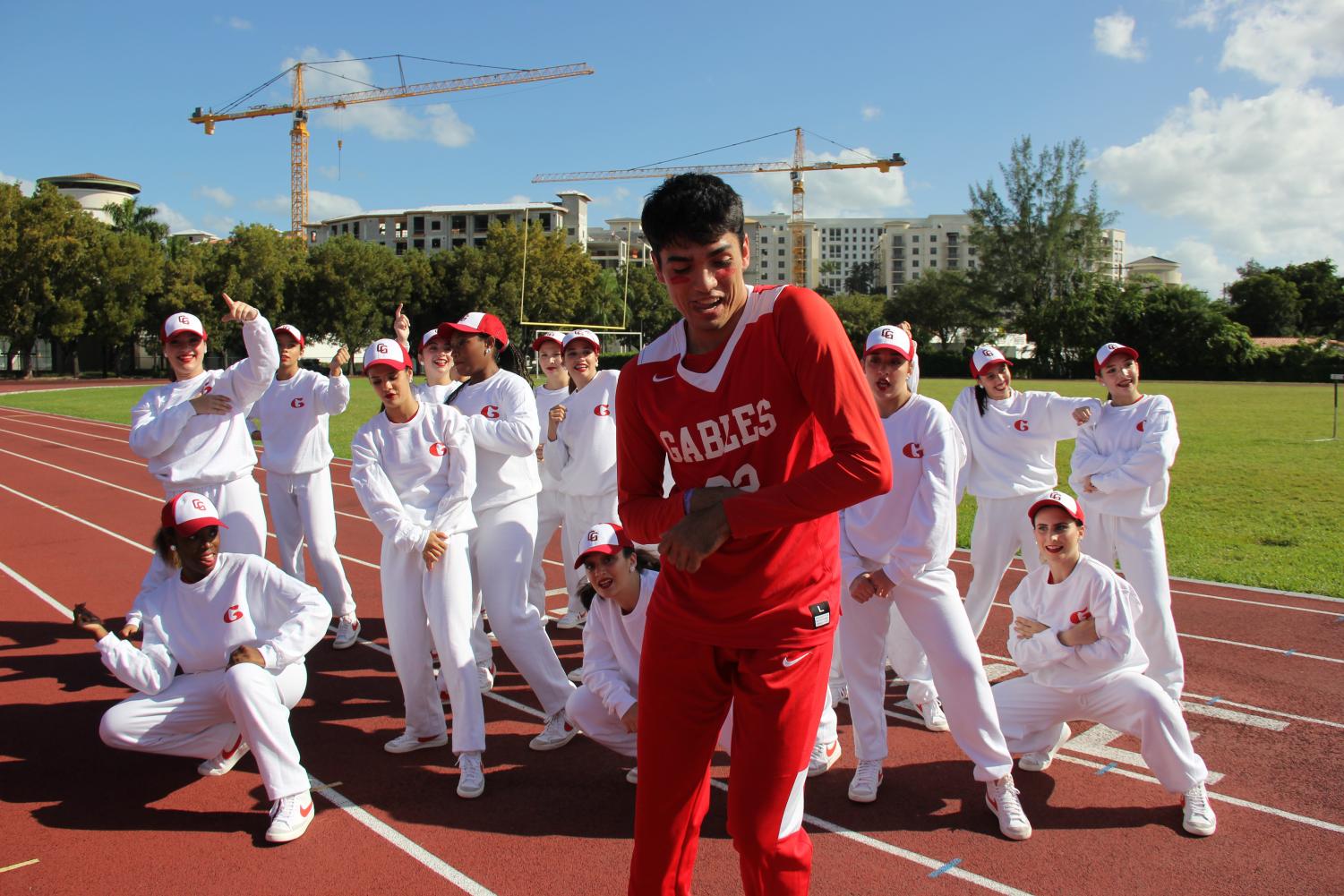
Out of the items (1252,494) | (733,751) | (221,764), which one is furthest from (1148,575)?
(1252,494)

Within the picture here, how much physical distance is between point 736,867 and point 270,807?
6.97 ft

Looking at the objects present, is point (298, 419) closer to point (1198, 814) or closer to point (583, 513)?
point (583, 513)

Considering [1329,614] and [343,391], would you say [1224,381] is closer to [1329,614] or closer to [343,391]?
[1329,614]

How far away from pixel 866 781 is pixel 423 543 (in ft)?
7.88

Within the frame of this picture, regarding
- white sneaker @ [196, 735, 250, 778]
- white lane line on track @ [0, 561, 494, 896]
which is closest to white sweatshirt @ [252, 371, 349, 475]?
white sneaker @ [196, 735, 250, 778]

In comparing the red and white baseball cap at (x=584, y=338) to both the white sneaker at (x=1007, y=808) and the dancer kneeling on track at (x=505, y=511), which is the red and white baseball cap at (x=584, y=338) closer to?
the dancer kneeling on track at (x=505, y=511)

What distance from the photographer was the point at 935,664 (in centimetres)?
412

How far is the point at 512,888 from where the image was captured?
3.49m

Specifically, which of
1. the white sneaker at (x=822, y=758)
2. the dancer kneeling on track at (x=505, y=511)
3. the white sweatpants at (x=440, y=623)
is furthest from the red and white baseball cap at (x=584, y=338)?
the white sneaker at (x=822, y=758)

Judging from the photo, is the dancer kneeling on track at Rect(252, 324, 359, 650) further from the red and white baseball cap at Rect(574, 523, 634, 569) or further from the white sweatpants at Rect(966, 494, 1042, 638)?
the white sweatpants at Rect(966, 494, 1042, 638)

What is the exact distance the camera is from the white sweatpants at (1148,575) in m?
5.22

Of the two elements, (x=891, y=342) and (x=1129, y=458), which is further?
(x=1129, y=458)

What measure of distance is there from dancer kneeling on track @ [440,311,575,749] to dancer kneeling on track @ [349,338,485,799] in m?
0.32

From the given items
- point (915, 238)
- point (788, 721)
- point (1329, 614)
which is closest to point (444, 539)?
point (788, 721)
